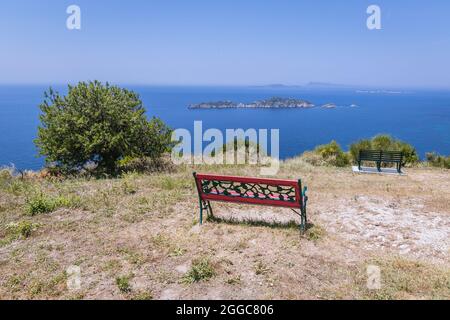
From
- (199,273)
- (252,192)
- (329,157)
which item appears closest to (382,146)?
(329,157)

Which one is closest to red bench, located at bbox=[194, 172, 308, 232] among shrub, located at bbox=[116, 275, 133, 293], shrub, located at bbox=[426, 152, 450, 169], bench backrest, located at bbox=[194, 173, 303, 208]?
bench backrest, located at bbox=[194, 173, 303, 208]

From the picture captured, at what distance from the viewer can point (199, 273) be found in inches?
171

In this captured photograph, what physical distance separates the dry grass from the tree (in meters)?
4.33

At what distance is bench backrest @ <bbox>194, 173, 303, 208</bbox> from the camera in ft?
18.0

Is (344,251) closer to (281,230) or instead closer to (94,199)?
(281,230)

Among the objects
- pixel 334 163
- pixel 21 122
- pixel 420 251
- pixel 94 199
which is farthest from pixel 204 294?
pixel 21 122

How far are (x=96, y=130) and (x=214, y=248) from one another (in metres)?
9.28

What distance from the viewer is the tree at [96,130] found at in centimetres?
1270

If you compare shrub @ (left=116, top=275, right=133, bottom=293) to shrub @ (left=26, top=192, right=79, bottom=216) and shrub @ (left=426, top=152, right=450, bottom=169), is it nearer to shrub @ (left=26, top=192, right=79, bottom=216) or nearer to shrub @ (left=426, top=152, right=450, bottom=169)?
shrub @ (left=26, top=192, right=79, bottom=216)

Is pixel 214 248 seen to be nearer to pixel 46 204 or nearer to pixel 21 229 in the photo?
pixel 21 229

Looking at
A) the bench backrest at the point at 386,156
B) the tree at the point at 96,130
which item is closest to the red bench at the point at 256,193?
the tree at the point at 96,130

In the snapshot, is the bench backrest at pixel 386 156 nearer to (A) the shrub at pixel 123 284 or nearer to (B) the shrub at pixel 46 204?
(B) the shrub at pixel 46 204
